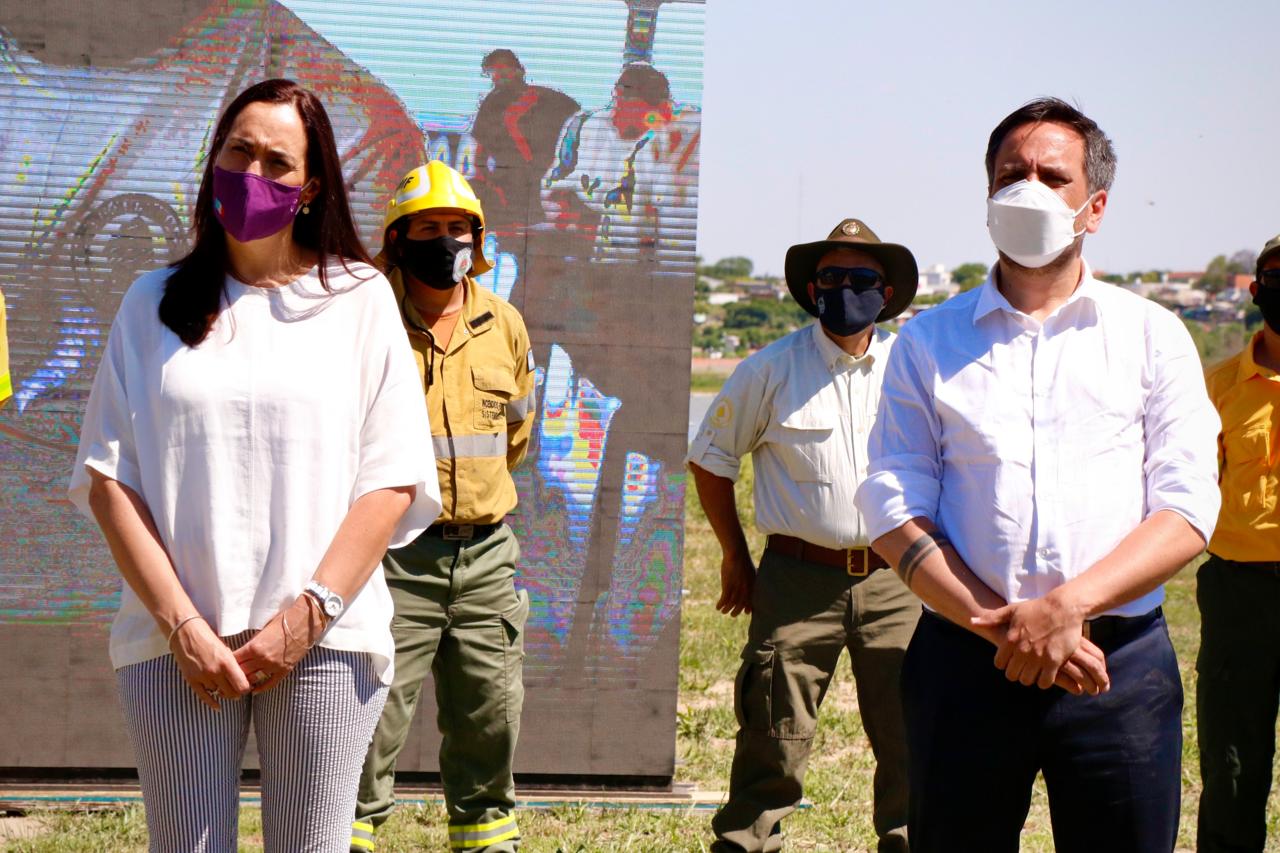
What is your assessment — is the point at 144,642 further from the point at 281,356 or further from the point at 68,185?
the point at 68,185

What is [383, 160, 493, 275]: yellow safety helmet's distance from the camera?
175 inches

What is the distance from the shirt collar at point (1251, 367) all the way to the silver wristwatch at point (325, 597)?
3.25 metres

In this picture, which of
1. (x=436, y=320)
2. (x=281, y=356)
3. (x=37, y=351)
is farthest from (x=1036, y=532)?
→ (x=37, y=351)

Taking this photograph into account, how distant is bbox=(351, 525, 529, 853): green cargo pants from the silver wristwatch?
1594 millimetres

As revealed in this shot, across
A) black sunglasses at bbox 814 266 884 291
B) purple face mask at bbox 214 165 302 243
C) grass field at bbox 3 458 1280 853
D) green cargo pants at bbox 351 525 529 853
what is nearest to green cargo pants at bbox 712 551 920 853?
grass field at bbox 3 458 1280 853

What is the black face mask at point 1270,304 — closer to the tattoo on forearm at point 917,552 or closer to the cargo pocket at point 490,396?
the tattoo on forearm at point 917,552

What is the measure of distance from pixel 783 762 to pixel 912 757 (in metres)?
1.59

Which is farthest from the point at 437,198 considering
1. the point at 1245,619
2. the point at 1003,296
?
the point at 1245,619

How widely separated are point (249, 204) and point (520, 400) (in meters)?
1.89

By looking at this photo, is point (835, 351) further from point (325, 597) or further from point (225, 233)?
point (325, 597)

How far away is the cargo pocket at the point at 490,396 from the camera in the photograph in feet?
14.4

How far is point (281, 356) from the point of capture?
2.79 meters

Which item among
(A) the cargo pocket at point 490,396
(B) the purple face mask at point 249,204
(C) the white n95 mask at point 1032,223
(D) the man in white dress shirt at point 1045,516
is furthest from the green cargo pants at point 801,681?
(B) the purple face mask at point 249,204

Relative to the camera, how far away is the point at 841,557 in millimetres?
4629
